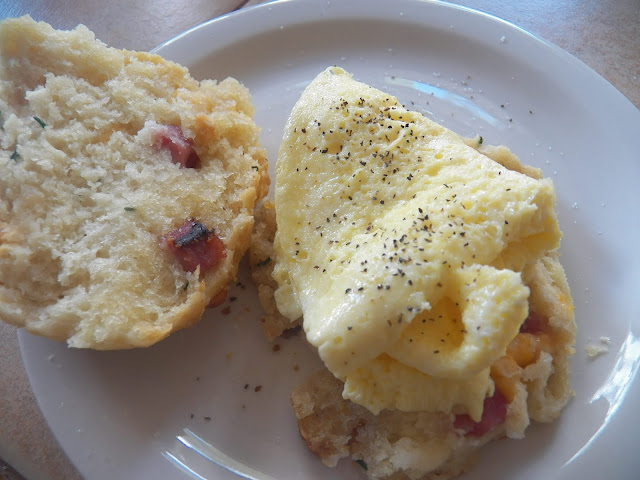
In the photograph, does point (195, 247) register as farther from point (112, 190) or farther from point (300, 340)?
point (300, 340)

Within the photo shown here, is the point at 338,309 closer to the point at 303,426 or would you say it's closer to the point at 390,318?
the point at 390,318

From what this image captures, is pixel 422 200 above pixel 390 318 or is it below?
above

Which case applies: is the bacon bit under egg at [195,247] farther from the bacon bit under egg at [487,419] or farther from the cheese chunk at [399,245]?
the bacon bit under egg at [487,419]

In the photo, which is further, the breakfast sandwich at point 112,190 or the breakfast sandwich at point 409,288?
the breakfast sandwich at point 112,190

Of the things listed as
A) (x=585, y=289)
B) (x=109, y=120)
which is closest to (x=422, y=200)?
(x=585, y=289)

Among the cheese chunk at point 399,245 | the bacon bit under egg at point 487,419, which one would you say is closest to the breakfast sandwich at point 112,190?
the cheese chunk at point 399,245

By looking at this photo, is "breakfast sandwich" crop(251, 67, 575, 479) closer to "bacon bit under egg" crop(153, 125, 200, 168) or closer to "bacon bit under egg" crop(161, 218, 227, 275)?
"bacon bit under egg" crop(161, 218, 227, 275)
